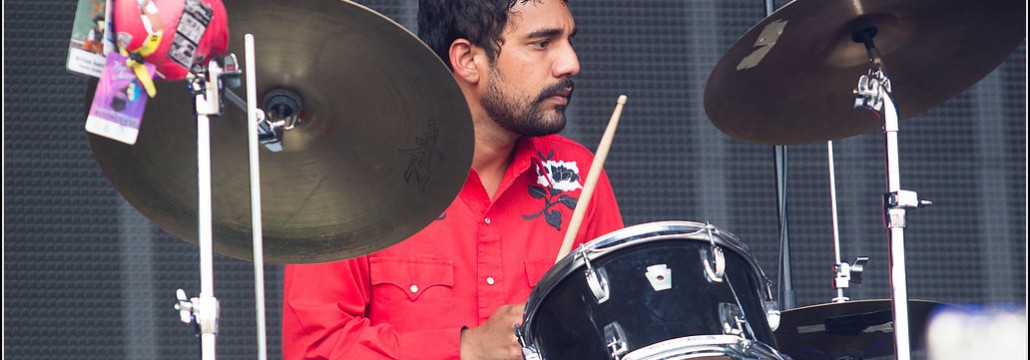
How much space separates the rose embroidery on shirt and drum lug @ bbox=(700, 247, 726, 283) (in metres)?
0.67

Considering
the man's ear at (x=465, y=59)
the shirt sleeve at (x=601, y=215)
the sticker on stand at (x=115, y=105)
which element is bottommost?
the shirt sleeve at (x=601, y=215)

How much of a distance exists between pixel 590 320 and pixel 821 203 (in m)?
1.73

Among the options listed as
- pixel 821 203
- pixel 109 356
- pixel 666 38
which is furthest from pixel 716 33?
pixel 109 356

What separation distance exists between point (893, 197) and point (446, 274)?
0.81 meters

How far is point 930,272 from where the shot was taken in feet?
11.1

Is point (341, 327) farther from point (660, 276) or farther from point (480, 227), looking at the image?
point (660, 276)

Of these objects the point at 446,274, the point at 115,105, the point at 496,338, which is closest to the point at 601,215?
the point at 446,274

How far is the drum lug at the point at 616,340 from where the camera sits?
5.70 feet

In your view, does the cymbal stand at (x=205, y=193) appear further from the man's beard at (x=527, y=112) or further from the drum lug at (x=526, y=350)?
the man's beard at (x=527, y=112)

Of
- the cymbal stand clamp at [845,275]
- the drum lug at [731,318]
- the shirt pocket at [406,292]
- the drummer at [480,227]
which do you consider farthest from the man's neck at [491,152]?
the drum lug at [731,318]

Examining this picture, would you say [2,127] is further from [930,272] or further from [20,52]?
[930,272]

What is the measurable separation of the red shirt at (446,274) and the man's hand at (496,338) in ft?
0.14

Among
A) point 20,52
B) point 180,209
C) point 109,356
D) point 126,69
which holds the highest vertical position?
point 20,52

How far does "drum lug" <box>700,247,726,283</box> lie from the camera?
1.81 meters
